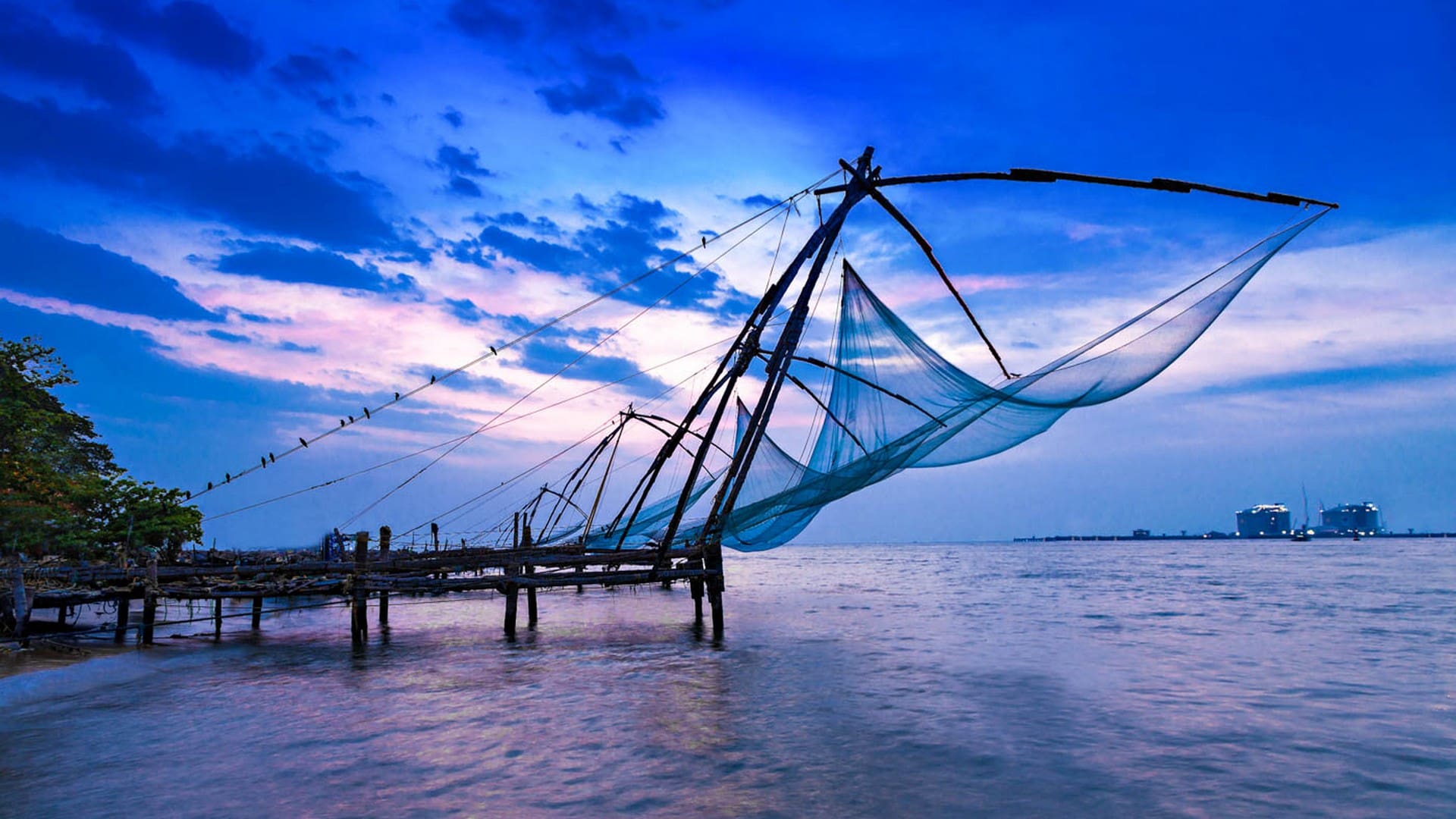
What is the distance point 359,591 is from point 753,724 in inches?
369

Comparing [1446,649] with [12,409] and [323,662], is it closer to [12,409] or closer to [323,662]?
[323,662]

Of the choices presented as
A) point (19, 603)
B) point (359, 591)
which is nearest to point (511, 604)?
point (359, 591)

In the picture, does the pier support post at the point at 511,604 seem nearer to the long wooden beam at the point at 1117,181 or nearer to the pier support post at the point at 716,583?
the pier support post at the point at 716,583

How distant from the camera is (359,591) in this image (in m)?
14.6

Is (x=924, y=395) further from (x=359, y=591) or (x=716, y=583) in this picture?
(x=359, y=591)

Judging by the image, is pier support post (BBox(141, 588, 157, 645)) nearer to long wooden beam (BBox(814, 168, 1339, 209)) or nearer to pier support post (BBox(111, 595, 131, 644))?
pier support post (BBox(111, 595, 131, 644))

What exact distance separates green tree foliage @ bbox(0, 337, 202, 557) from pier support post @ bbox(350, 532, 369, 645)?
7.02 meters

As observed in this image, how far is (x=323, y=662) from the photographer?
12773mm

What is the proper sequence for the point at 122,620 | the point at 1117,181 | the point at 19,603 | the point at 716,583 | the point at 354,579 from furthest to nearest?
the point at 122,620 < the point at 716,583 < the point at 354,579 < the point at 19,603 < the point at 1117,181

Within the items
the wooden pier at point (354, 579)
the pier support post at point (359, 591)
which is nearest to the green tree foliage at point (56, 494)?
the wooden pier at point (354, 579)

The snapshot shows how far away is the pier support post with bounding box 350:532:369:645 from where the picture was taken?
14422mm

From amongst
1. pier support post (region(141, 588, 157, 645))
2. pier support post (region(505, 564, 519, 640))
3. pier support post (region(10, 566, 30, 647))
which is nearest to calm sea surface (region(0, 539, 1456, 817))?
pier support post (region(141, 588, 157, 645))

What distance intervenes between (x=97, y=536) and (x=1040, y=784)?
74.5 ft

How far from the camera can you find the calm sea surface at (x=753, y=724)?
6.09m
